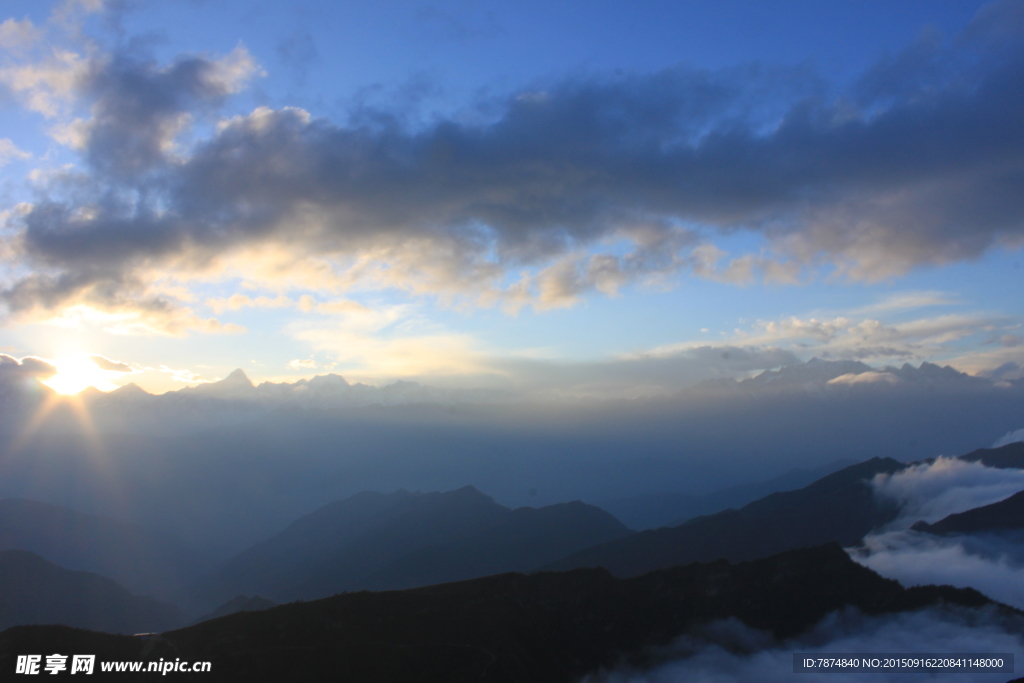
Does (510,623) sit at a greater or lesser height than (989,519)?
lesser

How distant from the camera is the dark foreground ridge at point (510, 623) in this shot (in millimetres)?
86812

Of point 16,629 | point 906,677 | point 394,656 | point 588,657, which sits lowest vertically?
point 906,677

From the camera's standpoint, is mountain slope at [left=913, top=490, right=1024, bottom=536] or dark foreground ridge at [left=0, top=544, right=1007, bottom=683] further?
mountain slope at [left=913, top=490, right=1024, bottom=536]

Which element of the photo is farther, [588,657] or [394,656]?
[588,657]

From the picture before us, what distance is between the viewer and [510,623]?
10300 cm

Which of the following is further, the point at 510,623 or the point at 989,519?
the point at 989,519

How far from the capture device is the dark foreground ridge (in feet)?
285

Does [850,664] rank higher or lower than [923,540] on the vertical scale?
lower

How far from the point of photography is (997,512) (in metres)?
184

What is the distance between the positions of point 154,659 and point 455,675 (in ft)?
152

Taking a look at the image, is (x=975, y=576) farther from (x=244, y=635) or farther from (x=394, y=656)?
(x=244, y=635)

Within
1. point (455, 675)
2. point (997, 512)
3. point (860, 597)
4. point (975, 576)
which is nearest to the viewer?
point (455, 675)

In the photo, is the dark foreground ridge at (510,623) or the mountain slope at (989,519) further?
the mountain slope at (989,519)

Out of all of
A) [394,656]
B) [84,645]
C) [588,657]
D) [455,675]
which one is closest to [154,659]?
[84,645]
